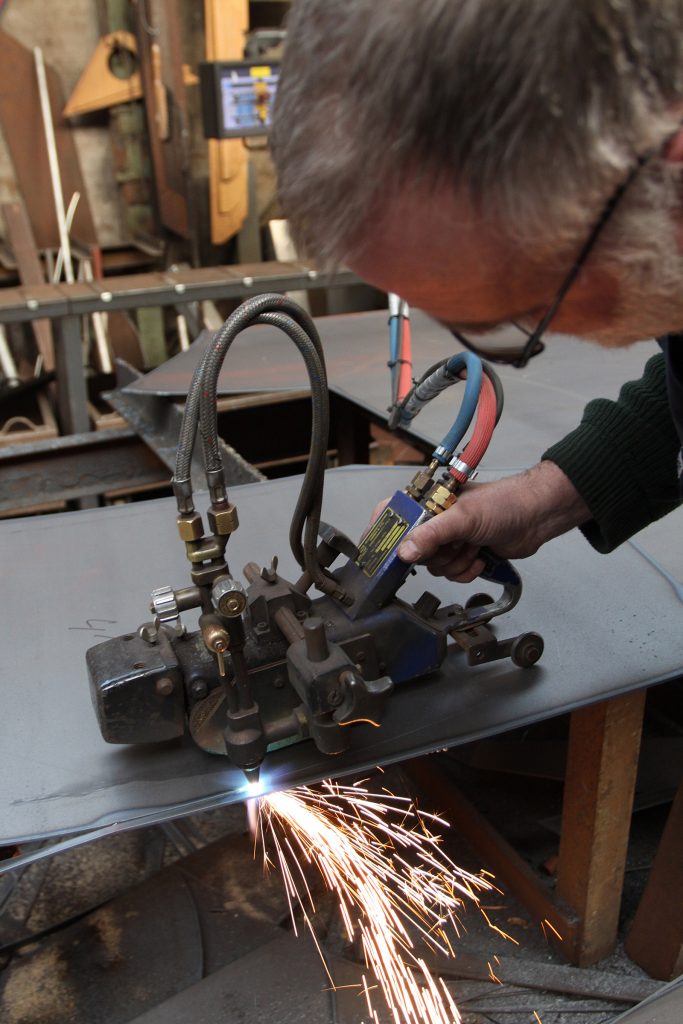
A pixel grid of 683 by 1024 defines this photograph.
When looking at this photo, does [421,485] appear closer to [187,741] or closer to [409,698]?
[409,698]

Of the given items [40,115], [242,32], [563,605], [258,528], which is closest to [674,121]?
[563,605]

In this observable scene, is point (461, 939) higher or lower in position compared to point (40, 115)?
lower

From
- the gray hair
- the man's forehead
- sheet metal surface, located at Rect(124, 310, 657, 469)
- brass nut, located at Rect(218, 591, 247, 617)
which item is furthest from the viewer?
sheet metal surface, located at Rect(124, 310, 657, 469)

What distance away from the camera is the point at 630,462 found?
133 centimetres

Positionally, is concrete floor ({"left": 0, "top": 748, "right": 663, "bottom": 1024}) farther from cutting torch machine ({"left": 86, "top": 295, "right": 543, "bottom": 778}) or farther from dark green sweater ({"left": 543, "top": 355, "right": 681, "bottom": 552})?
dark green sweater ({"left": 543, "top": 355, "right": 681, "bottom": 552})

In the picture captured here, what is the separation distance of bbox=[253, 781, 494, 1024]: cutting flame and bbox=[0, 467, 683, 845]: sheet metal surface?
18.9 inches

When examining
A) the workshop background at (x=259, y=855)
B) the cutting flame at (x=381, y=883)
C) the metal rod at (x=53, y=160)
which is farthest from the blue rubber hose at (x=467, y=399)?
the metal rod at (x=53, y=160)

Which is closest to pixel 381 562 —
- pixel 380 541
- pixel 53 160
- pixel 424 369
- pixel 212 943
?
pixel 380 541

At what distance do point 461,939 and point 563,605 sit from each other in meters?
0.82

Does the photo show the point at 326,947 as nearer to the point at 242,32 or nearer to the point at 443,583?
the point at 443,583

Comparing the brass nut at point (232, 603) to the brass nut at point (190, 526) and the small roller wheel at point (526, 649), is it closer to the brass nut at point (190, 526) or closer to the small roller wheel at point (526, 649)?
the brass nut at point (190, 526)

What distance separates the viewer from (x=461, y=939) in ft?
5.90

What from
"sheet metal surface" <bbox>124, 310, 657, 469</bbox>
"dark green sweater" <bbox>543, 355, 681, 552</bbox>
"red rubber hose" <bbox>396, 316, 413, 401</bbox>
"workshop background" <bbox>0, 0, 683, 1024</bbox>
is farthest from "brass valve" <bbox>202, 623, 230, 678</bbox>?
"red rubber hose" <bbox>396, 316, 413, 401</bbox>

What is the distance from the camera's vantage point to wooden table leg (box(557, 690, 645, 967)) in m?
1.45
